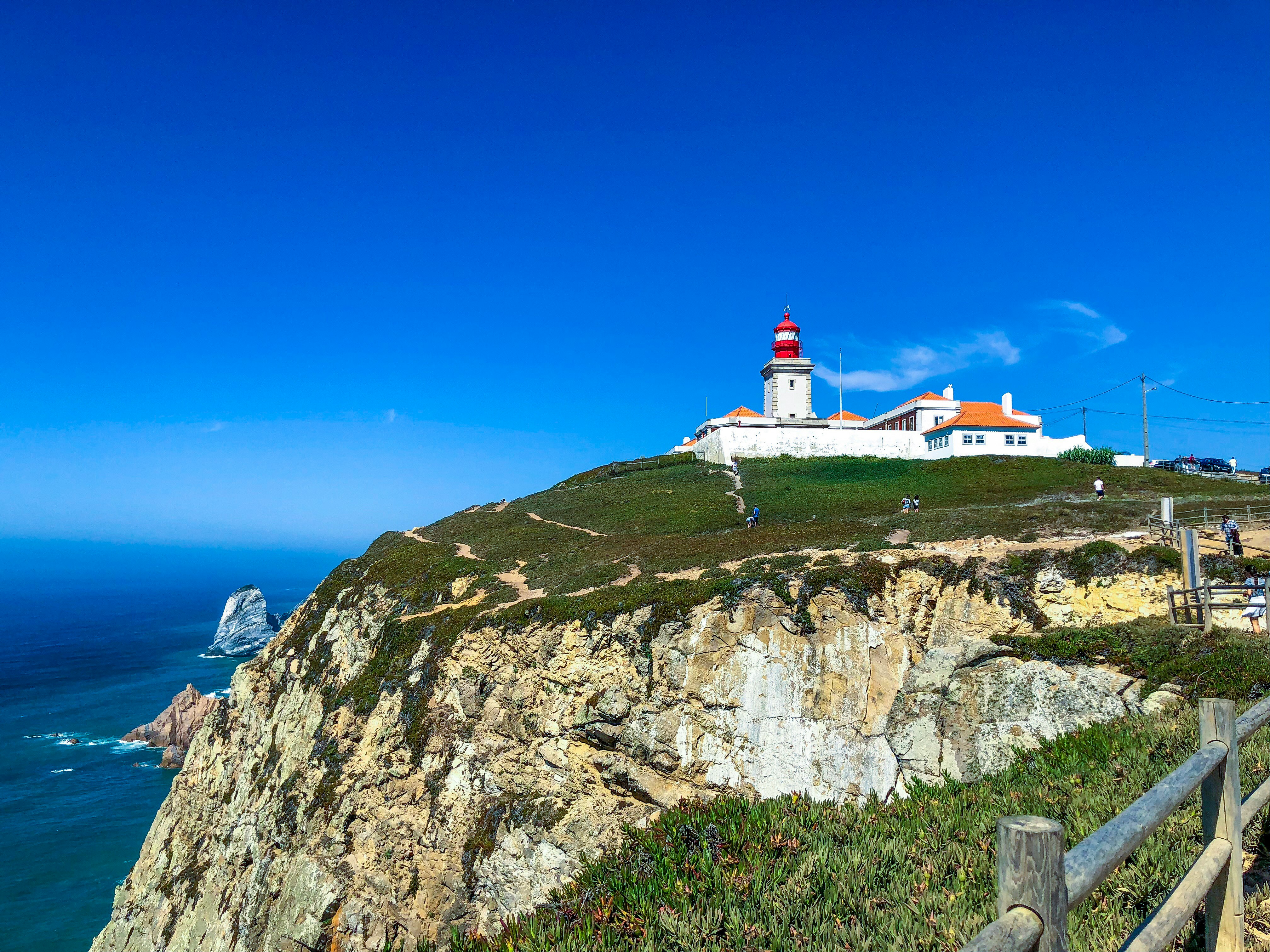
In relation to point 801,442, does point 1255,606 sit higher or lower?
lower

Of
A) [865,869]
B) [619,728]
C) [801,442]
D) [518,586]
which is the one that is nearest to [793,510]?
[518,586]

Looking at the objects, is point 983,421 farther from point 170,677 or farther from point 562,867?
point 170,677

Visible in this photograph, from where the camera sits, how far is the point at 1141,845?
11.1 ft

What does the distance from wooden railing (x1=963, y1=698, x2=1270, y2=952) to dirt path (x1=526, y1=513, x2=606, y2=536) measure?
36.8 metres

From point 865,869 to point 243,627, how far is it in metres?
115

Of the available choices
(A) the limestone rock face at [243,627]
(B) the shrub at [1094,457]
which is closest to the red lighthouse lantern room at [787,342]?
(B) the shrub at [1094,457]

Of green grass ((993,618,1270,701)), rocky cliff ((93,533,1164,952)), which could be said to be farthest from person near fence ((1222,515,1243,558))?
green grass ((993,618,1270,701))

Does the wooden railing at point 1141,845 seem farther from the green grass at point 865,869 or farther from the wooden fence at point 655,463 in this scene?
the wooden fence at point 655,463

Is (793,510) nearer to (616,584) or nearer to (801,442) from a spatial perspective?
(616,584)

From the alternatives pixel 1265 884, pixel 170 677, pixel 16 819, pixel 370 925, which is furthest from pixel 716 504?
pixel 170 677

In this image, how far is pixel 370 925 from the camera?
2038 cm

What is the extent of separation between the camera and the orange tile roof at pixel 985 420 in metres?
55.6

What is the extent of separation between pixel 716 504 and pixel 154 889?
33710mm

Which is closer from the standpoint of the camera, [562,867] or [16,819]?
[562,867]
